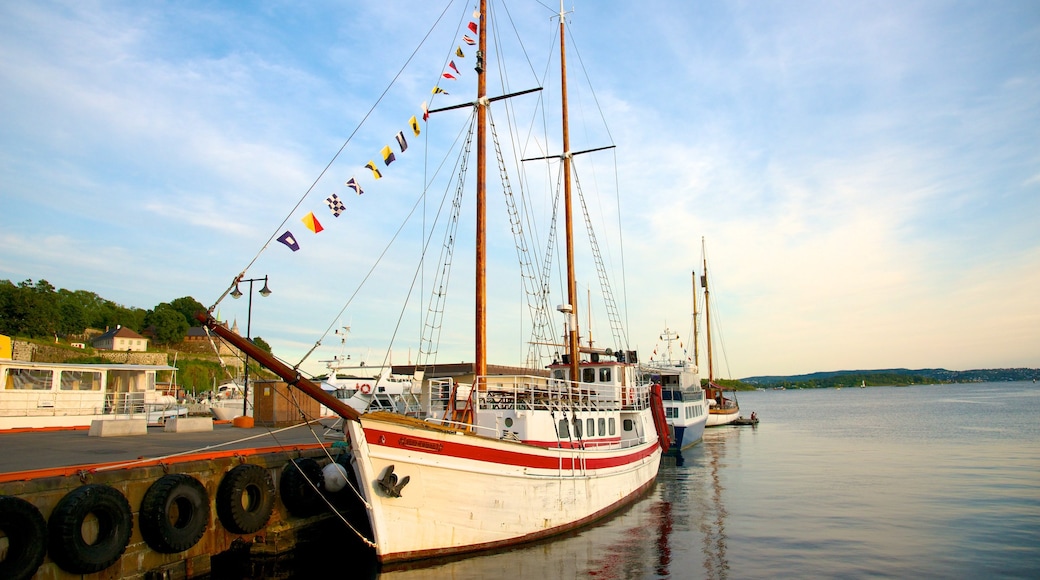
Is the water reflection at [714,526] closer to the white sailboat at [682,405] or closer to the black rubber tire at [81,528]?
the white sailboat at [682,405]

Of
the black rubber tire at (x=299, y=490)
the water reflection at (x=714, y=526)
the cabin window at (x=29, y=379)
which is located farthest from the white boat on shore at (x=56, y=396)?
the water reflection at (x=714, y=526)

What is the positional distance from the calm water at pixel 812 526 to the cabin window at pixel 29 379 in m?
20.9

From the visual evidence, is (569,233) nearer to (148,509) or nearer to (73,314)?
→ (148,509)

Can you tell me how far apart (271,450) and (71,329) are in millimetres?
99943

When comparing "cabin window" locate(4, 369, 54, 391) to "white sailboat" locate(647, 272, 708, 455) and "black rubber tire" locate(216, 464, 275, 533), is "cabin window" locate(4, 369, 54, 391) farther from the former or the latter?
"white sailboat" locate(647, 272, 708, 455)

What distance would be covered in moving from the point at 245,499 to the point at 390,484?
428 centimetres

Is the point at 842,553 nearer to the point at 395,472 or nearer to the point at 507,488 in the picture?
the point at 507,488

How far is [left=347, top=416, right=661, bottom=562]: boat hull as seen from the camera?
13.6 meters

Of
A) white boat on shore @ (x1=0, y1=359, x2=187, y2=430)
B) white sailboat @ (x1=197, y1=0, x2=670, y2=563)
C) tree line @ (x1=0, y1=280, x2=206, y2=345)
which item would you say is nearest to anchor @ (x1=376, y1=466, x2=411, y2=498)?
white sailboat @ (x1=197, y1=0, x2=670, y2=563)

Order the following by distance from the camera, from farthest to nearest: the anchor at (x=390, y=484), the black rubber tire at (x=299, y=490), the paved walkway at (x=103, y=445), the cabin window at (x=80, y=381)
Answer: the cabin window at (x=80, y=381) < the black rubber tire at (x=299, y=490) < the paved walkway at (x=103, y=445) < the anchor at (x=390, y=484)

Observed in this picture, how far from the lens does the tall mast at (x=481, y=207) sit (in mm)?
18375

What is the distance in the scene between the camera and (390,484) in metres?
13.3

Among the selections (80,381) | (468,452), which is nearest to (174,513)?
(468,452)

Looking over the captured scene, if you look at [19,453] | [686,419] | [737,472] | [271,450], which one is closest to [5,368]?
[19,453]
